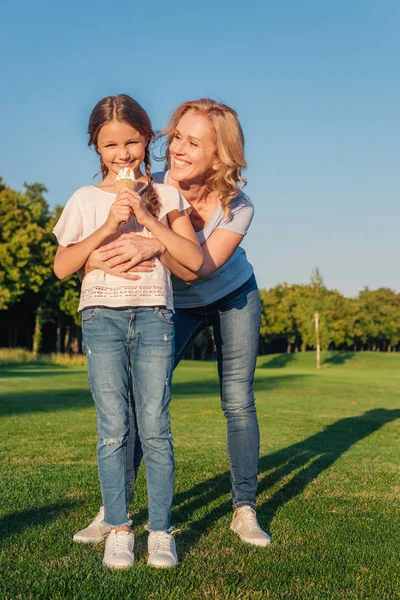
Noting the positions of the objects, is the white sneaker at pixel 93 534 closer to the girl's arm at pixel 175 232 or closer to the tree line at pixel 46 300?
the girl's arm at pixel 175 232

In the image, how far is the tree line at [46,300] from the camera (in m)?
42.8

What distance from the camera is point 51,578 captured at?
2605mm

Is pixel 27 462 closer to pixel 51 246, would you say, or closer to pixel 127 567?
pixel 127 567

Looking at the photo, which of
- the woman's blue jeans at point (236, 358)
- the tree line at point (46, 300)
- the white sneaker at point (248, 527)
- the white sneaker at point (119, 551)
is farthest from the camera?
the tree line at point (46, 300)

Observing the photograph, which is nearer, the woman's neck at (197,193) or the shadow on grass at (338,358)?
the woman's neck at (197,193)

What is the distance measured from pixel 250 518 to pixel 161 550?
0.79 meters

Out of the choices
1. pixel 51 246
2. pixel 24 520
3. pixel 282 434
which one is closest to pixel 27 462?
pixel 24 520

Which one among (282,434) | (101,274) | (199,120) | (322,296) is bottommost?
(282,434)

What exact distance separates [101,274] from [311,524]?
6.29ft

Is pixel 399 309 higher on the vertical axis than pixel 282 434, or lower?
higher

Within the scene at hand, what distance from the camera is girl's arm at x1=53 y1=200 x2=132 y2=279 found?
2967 millimetres

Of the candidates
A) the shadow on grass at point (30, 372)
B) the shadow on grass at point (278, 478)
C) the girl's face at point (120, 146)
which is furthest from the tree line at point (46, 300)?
the girl's face at point (120, 146)

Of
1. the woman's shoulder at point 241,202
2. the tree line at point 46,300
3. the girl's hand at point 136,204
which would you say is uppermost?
the tree line at point 46,300

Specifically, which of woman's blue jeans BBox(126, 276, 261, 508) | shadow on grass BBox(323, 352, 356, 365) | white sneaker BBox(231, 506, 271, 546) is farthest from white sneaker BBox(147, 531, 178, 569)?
shadow on grass BBox(323, 352, 356, 365)
